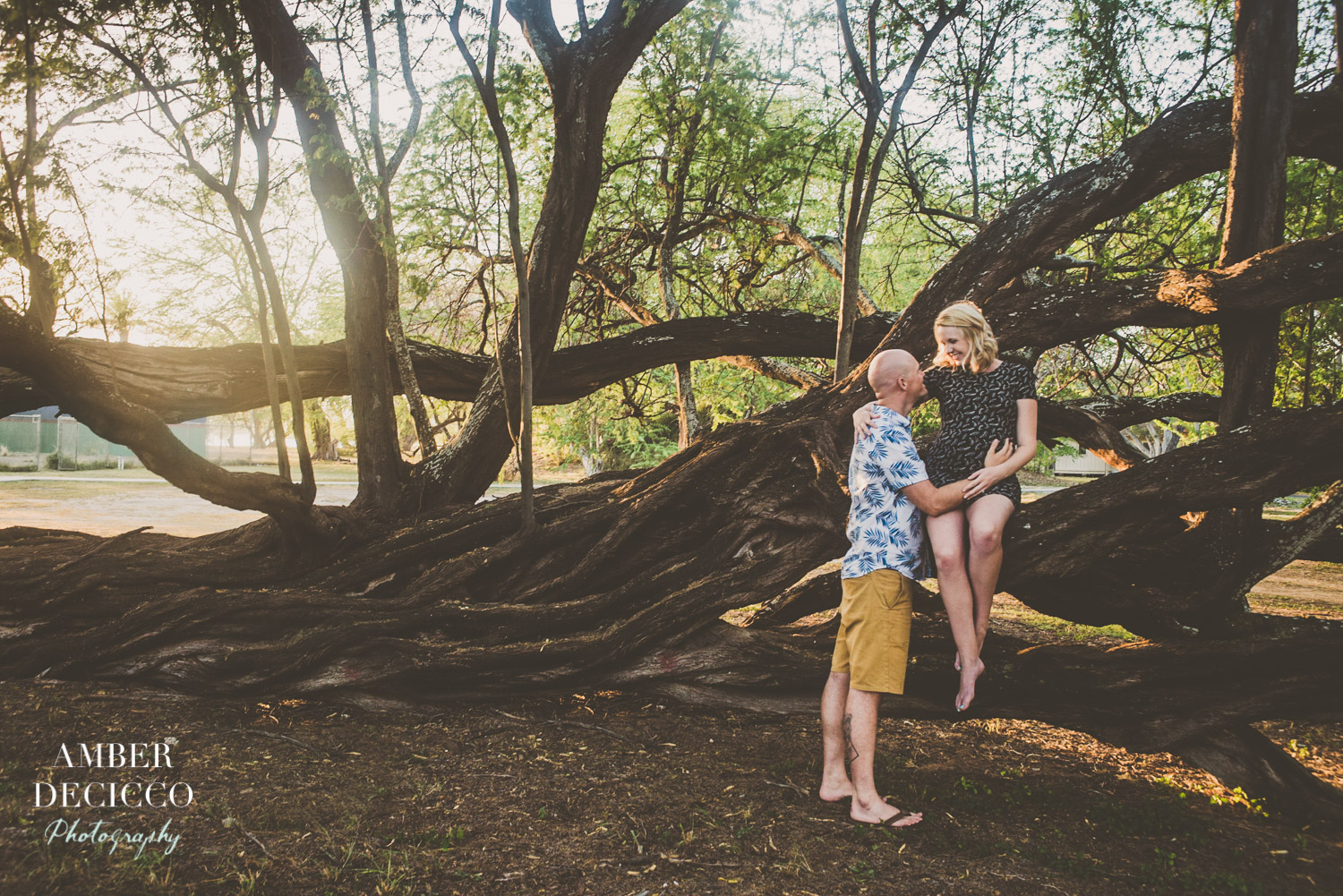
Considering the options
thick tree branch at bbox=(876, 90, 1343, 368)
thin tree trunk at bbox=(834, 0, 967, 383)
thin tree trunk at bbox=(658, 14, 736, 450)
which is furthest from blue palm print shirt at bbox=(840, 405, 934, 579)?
thin tree trunk at bbox=(658, 14, 736, 450)

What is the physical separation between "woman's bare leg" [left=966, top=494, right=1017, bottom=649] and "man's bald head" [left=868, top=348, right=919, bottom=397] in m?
0.56

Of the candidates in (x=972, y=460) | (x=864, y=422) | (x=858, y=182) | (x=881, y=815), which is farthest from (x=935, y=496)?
(x=858, y=182)

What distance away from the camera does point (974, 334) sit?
3.44 metres

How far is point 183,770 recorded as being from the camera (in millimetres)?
3494

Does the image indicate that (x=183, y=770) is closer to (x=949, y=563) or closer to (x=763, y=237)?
(x=949, y=563)

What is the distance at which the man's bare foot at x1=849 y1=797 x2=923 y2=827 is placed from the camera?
10.5 ft

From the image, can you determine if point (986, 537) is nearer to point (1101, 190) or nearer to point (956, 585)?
point (956, 585)

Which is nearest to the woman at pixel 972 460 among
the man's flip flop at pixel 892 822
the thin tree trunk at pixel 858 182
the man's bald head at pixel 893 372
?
the man's bald head at pixel 893 372

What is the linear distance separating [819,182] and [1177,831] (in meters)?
9.98

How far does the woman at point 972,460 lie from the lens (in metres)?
3.21

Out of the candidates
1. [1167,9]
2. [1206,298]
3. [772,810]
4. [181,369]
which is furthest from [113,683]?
[1167,9]

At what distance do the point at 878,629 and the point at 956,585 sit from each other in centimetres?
36

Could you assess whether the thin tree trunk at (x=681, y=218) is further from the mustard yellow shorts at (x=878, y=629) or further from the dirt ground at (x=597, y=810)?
the mustard yellow shorts at (x=878, y=629)

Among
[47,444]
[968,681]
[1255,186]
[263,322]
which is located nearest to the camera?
[968,681]
